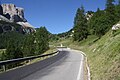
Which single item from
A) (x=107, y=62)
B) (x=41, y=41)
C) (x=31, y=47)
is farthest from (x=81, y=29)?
(x=107, y=62)

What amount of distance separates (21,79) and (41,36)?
3818 inches

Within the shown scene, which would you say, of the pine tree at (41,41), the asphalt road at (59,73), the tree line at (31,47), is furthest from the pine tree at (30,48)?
the asphalt road at (59,73)

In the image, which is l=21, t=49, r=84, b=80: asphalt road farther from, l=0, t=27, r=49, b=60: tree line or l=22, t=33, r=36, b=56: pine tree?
l=22, t=33, r=36, b=56: pine tree

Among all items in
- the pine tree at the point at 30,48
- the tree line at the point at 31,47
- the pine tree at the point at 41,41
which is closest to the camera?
the tree line at the point at 31,47

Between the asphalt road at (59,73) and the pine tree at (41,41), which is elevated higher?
the pine tree at (41,41)

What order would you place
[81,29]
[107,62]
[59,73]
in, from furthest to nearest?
[81,29]
[59,73]
[107,62]

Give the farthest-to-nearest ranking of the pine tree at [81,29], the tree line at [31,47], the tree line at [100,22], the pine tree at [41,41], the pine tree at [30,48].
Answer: the pine tree at [81,29] → the pine tree at [30,48] → the pine tree at [41,41] → the tree line at [31,47] → the tree line at [100,22]

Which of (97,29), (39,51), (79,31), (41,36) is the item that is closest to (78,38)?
(79,31)

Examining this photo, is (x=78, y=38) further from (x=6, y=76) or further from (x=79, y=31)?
(x=6, y=76)

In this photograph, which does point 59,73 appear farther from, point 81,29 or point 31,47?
point 81,29

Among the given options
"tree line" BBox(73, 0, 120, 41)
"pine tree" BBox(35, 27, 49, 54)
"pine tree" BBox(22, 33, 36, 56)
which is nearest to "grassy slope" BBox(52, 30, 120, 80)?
"tree line" BBox(73, 0, 120, 41)

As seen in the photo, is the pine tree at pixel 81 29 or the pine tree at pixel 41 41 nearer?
the pine tree at pixel 41 41

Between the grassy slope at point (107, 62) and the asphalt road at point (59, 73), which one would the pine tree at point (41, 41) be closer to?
the grassy slope at point (107, 62)

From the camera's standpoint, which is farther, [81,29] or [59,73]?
[81,29]
